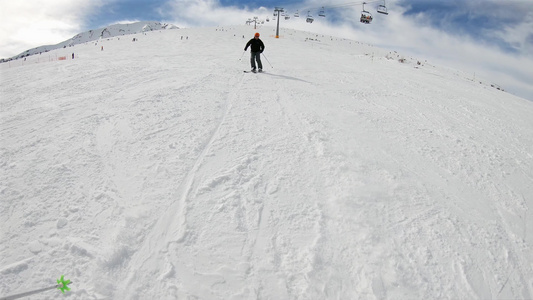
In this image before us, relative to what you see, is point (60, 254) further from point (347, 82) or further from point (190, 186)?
point (347, 82)

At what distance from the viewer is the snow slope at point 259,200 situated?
8.58 ft

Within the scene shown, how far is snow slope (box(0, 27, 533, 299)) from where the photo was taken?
262 centimetres

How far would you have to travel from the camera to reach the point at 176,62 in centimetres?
1180

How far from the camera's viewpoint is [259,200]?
3.51 meters

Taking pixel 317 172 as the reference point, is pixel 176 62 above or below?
above

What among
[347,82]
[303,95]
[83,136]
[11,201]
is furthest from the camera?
[347,82]

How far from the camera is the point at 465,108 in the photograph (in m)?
7.73

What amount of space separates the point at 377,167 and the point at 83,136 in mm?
4887

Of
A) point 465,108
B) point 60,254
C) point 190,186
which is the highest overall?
point 465,108

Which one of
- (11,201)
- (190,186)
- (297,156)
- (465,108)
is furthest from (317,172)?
(465,108)

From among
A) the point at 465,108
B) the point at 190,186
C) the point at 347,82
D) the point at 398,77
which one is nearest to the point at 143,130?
the point at 190,186

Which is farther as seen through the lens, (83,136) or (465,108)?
(465,108)

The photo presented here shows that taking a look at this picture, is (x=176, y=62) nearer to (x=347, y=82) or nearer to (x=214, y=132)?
(x=347, y=82)

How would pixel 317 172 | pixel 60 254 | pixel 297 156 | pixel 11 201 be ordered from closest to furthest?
pixel 60 254 < pixel 11 201 < pixel 317 172 < pixel 297 156
